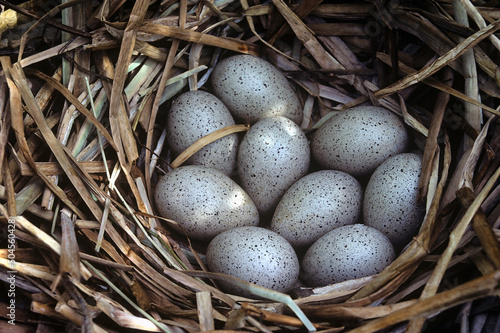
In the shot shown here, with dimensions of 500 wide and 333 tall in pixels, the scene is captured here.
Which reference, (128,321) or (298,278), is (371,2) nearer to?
(298,278)

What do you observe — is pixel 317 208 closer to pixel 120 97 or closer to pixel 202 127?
pixel 202 127

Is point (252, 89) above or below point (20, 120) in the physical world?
above

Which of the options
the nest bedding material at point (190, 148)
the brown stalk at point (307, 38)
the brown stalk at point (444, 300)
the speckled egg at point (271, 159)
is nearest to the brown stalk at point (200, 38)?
the nest bedding material at point (190, 148)

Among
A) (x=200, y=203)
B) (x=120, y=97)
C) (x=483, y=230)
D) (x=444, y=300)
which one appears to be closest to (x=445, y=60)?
(x=483, y=230)

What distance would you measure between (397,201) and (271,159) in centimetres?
44

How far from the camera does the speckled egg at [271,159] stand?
63.5 inches

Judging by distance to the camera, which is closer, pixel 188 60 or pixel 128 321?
pixel 128 321

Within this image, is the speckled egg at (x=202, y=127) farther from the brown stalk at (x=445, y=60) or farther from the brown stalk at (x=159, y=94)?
the brown stalk at (x=445, y=60)

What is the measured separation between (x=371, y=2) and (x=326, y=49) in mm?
239

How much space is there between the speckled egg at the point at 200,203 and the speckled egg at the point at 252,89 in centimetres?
33

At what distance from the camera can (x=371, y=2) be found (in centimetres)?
166

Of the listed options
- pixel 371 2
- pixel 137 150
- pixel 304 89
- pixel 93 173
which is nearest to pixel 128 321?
pixel 93 173

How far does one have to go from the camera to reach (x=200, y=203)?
5.02ft

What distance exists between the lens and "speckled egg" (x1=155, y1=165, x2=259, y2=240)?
5.03 feet
